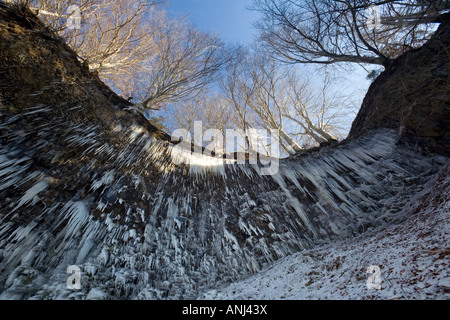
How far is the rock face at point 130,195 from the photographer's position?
1914 millimetres

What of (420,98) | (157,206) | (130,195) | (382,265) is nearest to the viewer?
(382,265)

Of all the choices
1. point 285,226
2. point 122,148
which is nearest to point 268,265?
point 285,226

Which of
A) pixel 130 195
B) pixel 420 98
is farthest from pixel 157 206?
pixel 420 98

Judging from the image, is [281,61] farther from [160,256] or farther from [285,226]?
[160,256]

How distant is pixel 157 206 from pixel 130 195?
402 millimetres

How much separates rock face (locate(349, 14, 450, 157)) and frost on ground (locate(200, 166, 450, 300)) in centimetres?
96

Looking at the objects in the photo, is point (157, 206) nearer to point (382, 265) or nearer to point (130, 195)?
point (130, 195)

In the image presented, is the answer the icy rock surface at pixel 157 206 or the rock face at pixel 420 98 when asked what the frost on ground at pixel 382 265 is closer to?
the icy rock surface at pixel 157 206

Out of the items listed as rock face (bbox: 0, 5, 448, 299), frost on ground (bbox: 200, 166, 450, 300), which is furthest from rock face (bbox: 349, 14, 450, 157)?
frost on ground (bbox: 200, 166, 450, 300)

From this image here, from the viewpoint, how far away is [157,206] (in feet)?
9.18

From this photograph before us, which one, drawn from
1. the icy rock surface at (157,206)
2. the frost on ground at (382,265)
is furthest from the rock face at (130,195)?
the frost on ground at (382,265)

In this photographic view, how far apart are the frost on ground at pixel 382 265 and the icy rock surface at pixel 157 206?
273 mm

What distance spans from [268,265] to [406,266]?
1.54m

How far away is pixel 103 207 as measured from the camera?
238 centimetres
